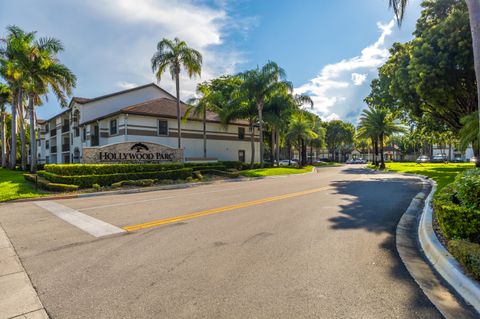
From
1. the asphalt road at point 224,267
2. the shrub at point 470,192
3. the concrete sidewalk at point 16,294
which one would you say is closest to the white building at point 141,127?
the asphalt road at point 224,267

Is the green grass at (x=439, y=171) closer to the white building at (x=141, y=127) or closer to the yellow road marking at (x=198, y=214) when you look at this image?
the yellow road marking at (x=198, y=214)

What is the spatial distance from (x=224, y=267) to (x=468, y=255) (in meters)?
3.49

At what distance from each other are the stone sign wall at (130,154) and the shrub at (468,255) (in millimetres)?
19309

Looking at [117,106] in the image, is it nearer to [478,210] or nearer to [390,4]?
[390,4]

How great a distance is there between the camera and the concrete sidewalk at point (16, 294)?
321 cm

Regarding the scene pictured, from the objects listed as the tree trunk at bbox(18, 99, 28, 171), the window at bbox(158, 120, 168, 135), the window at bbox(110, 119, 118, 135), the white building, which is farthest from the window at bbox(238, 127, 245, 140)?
the tree trunk at bbox(18, 99, 28, 171)

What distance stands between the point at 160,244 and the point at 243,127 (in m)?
32.1

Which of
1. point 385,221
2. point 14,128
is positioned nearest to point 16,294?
point 385,221

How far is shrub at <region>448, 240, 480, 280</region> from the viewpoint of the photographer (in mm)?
3564

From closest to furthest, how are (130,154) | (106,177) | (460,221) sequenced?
(460,221) < (106,177) < (130,154)

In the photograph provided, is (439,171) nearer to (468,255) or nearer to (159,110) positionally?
(468,255)

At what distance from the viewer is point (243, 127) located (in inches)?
1459

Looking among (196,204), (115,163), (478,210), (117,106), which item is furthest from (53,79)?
(478,210)

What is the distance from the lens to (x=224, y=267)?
4.41 m
